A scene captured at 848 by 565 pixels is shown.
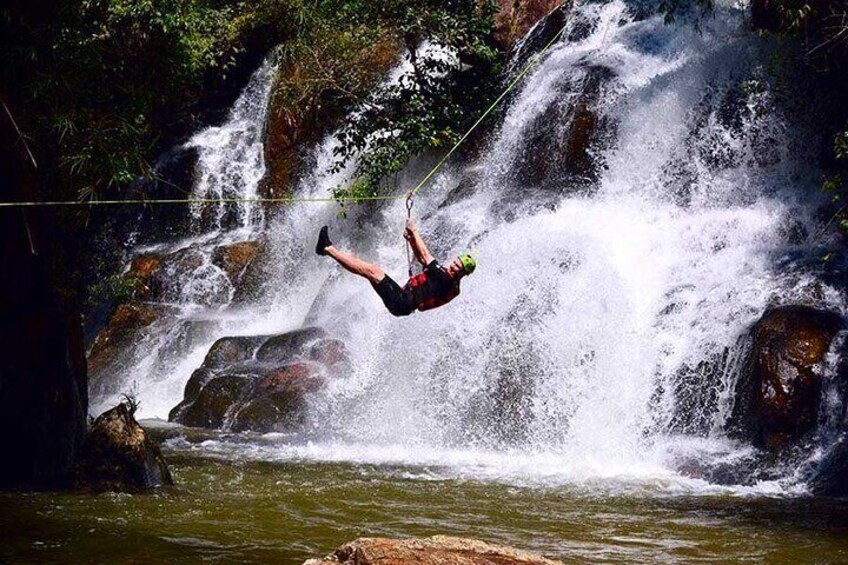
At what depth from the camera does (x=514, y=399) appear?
12.9 meters

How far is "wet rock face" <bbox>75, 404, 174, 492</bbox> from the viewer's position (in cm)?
890

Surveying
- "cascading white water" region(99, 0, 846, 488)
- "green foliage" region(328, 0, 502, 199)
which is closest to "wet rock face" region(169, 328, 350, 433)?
"cascading white water" region(99, 0, 846, 488)

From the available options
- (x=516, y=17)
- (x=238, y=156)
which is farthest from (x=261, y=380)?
(x=516, y=17)

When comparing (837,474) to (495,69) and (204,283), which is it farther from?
(204,283)

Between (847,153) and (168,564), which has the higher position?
(847,153)

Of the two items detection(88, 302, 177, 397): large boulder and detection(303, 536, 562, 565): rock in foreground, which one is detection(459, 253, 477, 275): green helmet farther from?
detection(88, 302, 177, 397): large boulder

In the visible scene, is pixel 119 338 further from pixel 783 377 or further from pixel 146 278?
pixel 783 377

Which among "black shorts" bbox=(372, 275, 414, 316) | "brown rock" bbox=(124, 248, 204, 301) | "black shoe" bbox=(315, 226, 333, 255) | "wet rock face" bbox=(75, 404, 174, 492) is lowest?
"wet rock face" bbox=(75, 404, 174, 492)

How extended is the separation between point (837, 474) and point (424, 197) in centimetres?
1135

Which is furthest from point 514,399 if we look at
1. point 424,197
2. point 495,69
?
point 495,69

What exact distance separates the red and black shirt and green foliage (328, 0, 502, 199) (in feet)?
37.8

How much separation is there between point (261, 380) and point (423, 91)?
7969 millimetres

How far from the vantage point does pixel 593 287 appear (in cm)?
1413

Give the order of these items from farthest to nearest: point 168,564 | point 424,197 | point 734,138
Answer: point 424,197 → point 734,138 → point 168,564
